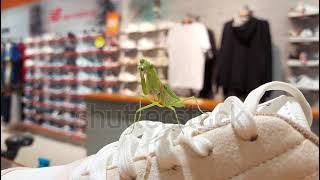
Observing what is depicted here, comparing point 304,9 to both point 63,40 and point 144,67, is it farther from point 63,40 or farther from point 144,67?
point 63,40

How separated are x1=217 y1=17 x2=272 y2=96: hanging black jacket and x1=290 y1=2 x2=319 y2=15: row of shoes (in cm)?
26

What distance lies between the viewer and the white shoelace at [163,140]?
1.14ft

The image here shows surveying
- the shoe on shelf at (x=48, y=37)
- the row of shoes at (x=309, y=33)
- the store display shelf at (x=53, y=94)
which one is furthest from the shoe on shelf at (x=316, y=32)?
the shoe on shelf at (x=48, y=37)

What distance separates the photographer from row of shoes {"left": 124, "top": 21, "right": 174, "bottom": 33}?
3.69m

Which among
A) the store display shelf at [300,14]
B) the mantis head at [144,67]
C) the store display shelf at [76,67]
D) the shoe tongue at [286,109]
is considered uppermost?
the store display shelf at [300,14]

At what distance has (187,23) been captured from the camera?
11.2 ft

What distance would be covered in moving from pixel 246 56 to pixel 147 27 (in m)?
1.30

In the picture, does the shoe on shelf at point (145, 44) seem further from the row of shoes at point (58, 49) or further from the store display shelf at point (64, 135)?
the store display shelf at point (64, 135)

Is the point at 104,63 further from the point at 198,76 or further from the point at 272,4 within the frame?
the point at 272,4

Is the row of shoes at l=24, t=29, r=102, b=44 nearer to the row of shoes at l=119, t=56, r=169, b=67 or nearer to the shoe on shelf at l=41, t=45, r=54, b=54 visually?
the shoe on shelf at l=41, t=45, r=54, b=54

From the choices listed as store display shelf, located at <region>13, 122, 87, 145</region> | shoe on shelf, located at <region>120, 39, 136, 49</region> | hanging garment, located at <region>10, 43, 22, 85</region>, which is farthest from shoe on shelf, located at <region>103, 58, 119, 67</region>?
hanging garment, located at <region>10, 43, 22, 85</region>

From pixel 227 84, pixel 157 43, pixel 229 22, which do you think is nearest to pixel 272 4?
pixel 229 22

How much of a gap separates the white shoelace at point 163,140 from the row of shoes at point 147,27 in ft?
10.7

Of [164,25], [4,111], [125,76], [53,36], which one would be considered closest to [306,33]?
[164,25]
